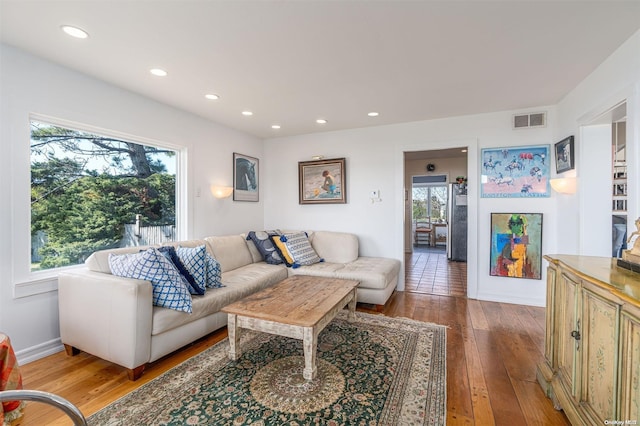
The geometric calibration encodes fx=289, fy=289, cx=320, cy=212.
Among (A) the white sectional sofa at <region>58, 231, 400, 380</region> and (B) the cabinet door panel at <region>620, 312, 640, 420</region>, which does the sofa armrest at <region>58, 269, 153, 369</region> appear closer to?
(A) the white sectional sofa at <region>58, 231, 400, 380</region>

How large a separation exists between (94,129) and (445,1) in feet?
10.2

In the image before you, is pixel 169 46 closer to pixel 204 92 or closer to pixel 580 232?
pixel 204 92

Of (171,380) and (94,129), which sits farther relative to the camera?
(94,129)

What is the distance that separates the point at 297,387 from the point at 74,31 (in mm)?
2831

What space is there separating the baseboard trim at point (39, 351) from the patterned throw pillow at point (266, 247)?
2155 millimetres

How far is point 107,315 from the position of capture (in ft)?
6.86

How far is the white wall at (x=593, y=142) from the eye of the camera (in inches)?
78.7

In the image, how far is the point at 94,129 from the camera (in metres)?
2.75

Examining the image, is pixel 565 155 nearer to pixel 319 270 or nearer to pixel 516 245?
pixel 516 245

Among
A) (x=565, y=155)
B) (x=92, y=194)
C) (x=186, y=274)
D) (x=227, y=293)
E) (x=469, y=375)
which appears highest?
(x=565, y=155)

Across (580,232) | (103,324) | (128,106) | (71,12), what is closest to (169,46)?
(71,12)

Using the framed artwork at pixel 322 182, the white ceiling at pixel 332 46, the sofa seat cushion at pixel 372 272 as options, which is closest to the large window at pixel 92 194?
the white ceiling at pixel 332 46

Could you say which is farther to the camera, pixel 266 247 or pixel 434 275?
pixel 434 275


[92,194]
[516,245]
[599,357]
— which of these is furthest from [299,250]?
[599,357]
